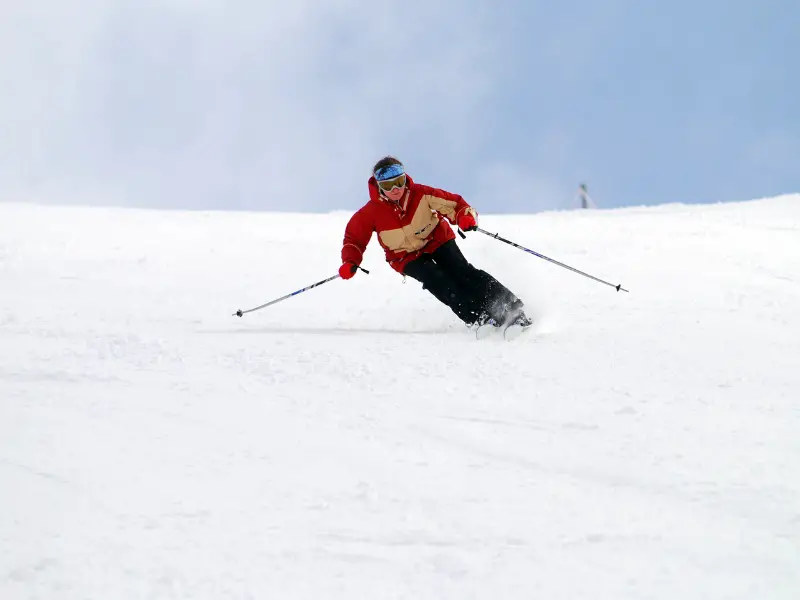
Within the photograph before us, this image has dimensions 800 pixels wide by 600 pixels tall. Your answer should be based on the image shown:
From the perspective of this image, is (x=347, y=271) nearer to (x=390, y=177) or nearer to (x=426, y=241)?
(x=426, y=241)

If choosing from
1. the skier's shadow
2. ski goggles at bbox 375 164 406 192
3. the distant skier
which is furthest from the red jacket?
the skier's shadow

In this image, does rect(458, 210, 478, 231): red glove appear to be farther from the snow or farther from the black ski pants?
the snow

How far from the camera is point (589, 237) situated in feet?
36.3

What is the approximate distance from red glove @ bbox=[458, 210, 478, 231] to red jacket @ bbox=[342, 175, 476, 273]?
0.03 metres

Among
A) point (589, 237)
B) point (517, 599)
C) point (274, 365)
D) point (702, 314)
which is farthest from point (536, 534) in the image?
point (589, 237)

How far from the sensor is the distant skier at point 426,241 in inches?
233

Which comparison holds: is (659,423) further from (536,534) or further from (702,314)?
(702,314)

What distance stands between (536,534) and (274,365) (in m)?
2.39

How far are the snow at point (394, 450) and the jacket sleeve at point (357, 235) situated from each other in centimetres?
59

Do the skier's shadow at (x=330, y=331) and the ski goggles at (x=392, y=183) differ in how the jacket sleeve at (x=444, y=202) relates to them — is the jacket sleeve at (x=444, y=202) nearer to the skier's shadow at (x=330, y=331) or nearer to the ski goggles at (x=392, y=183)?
the ski goggles at (x=392, y=183)

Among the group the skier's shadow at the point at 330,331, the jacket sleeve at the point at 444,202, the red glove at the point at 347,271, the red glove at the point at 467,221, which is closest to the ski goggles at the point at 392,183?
the jacket sleeve at the point at 444,202

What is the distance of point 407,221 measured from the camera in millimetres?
6133

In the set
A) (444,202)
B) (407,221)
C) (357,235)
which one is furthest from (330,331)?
(444,202)

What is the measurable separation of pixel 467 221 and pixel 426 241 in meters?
0.39
